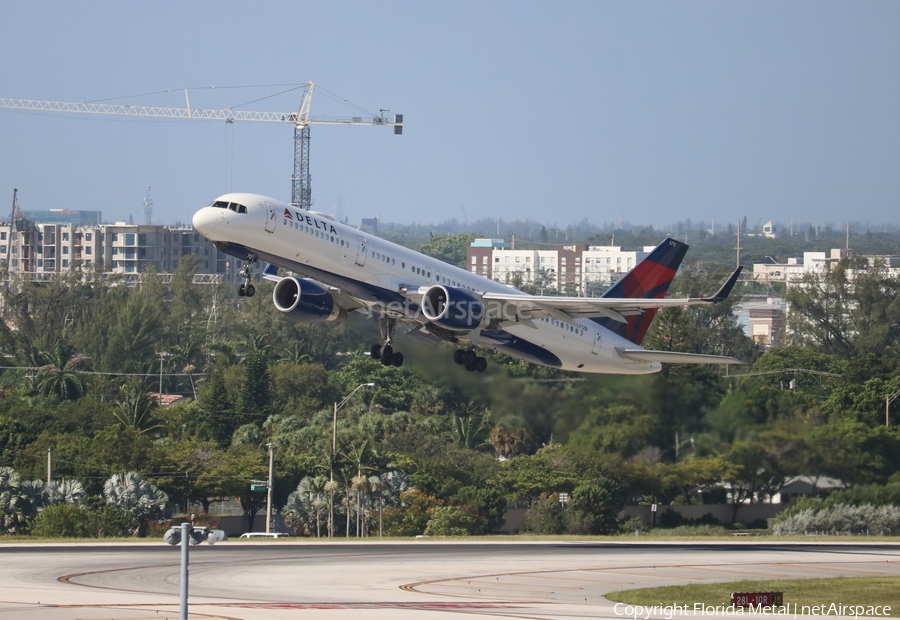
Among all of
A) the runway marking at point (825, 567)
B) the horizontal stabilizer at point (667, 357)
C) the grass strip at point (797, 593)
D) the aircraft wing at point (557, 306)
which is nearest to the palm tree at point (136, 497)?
the horizontal stabilizer at point (667, 357)

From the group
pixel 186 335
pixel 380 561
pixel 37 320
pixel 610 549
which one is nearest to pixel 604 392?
pixel 610 549

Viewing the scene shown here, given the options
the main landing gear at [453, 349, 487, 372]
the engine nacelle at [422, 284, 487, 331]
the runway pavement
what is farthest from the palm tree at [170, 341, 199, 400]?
the engine nacelle at [422, 284, 487, 331]

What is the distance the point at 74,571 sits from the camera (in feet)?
147

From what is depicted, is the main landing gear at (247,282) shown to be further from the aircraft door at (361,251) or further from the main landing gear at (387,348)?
the main landing gear at (387,348)

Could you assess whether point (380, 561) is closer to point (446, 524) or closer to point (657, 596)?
point (657, 596)

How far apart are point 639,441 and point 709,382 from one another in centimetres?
576

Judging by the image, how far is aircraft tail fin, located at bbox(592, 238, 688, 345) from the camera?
188ft

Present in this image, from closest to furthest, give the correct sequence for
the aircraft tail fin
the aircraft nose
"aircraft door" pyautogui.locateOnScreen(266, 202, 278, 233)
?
the aircraft nose < "aircraft door" pyautogui.locateOnScreen(266, 202, 278, 233) < the aircraft tail fin

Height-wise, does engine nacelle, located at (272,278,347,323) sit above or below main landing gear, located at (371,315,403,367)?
above

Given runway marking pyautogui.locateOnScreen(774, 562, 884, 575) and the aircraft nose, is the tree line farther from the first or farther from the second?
the aircraft nose

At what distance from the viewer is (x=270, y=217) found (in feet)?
142

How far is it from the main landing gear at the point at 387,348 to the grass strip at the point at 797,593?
1420cm

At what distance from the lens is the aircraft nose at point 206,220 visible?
4259 centimetres

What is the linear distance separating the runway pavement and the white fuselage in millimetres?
8098
